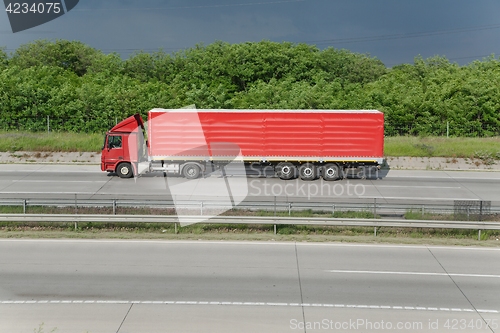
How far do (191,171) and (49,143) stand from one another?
39.4ft

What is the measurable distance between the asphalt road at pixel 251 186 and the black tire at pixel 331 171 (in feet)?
1.36

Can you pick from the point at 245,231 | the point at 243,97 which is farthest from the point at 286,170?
the point at 243,97

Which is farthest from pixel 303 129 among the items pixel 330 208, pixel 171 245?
pixel 171 245

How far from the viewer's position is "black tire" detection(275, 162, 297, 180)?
91.6 feet

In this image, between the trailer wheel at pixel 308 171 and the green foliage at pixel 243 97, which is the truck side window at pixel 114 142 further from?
the green foliage at pixel 243 97

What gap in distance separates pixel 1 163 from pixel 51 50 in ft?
139

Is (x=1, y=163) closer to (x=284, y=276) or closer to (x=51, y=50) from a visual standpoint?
(x=284, y=276)

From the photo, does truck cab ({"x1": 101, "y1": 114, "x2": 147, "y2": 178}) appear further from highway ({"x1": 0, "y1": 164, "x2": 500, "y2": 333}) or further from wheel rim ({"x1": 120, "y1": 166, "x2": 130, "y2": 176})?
highway ({"x1": 0, "y1": 164, "x2": 500, "y2": 333})

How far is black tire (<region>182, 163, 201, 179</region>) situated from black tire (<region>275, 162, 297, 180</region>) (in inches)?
166

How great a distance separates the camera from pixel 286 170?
1101 inches

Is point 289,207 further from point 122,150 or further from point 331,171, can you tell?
point 122,150

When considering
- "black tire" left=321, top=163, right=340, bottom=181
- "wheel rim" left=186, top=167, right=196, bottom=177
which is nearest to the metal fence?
"black tire" left=321, top=163, right=340, bottom=181

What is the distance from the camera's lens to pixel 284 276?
1379cm

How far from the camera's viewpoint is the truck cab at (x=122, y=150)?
28.2 metres
